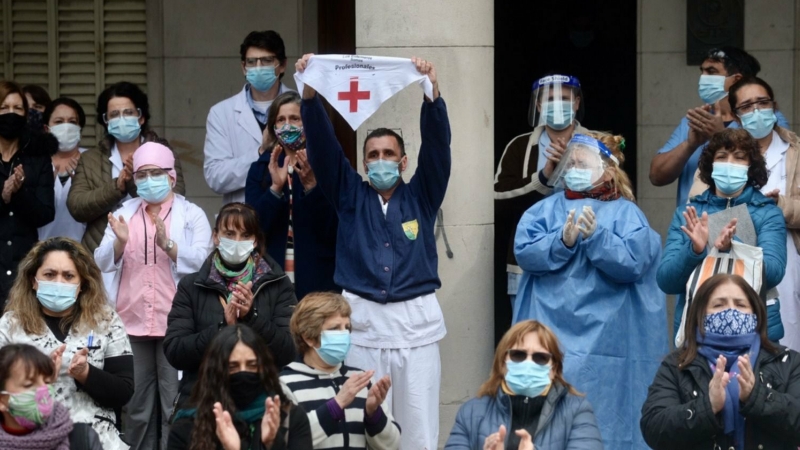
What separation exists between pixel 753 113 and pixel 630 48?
357cm

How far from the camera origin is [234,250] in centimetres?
746

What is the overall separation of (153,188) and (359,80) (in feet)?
4.11

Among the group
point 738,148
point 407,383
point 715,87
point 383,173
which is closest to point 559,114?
point 715,87

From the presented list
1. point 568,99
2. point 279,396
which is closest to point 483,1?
point 568,99

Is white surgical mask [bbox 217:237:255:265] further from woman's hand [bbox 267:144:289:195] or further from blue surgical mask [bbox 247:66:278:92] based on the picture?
blue surgical mask [bbox 247:66:278:92]

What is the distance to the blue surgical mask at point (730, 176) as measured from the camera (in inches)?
286

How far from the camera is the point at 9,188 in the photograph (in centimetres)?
839

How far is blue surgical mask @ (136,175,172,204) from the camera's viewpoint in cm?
814

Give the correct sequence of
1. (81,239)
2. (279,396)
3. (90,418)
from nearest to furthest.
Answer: (279,396) → (90,418) → (81,239)

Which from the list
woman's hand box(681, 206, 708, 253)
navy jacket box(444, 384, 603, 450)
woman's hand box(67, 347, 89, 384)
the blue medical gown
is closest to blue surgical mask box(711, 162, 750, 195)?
woman's hand box(681, 206, 708, 253)

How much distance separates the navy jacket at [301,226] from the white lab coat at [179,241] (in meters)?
0.31

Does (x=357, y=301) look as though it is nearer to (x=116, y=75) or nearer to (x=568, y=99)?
(x=568, y=99)

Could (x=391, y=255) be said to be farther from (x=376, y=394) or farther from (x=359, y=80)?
(x=376, y=394)

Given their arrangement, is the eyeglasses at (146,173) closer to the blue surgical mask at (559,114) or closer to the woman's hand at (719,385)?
the blue surgical mask at (559,114)
